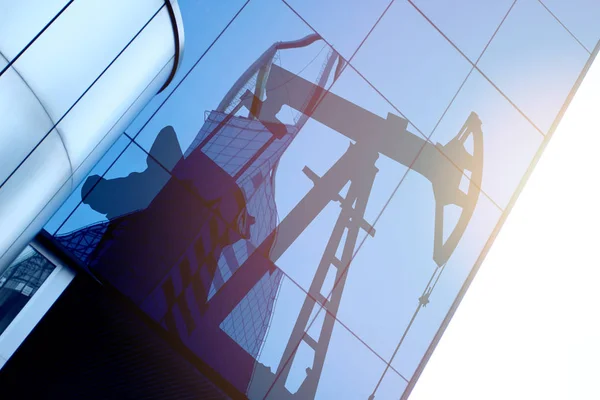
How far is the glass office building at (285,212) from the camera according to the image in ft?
25.0

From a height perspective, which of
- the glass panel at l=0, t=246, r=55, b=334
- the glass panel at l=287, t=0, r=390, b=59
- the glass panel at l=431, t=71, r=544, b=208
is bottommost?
the glass panel at l=0, t=246, r=55, b=334

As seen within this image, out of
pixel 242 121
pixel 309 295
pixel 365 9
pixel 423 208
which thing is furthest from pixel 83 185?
pixel 423 208

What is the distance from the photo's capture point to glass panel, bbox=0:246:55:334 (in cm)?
635

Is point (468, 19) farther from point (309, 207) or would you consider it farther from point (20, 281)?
point (20, 281)

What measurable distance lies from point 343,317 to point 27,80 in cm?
688

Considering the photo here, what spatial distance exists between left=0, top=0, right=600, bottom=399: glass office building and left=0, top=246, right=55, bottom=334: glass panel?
3 cm

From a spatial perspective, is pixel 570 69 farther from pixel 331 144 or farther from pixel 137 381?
pixel 137 381

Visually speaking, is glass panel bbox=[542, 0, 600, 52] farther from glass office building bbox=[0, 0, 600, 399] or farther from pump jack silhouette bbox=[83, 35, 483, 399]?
pump jack silhouette bbox=[83, 35, 483, 399]

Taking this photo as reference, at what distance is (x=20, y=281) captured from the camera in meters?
6.62

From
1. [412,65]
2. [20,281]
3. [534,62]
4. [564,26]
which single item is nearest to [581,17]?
[564,26]

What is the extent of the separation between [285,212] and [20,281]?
13.2 ft

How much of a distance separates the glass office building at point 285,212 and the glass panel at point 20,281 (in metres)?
0.03

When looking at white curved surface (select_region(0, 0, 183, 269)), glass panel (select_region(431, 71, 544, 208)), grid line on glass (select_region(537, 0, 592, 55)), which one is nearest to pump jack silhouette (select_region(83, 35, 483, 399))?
glass panel (select_region(431, 71, 544, 208))

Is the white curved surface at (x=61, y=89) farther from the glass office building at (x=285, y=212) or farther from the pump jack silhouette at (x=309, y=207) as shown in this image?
the pump jack silhouette at (x=309, y=207)
